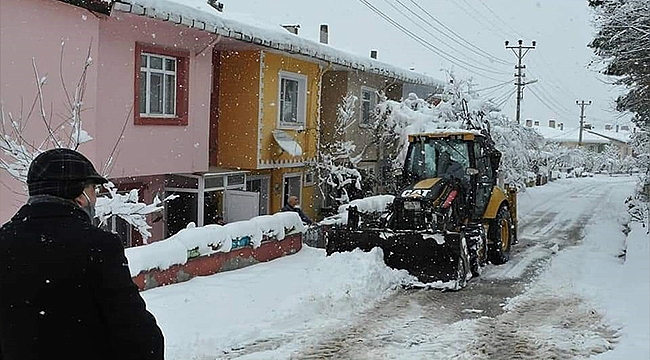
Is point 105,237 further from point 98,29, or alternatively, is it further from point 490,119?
point 490,119

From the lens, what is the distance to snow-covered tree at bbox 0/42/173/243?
9.24 metres

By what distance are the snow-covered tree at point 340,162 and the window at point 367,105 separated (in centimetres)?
148

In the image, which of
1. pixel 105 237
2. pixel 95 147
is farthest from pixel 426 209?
pixel 105 237

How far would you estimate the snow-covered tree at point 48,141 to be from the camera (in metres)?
9.24

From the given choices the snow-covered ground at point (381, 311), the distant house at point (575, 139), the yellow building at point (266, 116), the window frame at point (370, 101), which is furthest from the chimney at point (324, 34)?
the distant house at point (575, 139)

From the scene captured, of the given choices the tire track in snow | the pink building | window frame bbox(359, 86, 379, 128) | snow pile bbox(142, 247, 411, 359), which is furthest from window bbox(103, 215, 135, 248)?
window frame bbox(359, 86, 379, 128)

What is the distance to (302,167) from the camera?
2006cm

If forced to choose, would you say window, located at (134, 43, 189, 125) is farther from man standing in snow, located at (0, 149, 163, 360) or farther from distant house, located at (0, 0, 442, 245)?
man standing in snow, located at (0, 149, 163, 360)

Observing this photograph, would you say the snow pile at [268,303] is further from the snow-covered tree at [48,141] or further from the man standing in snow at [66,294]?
the man standing in snow at [66,294]

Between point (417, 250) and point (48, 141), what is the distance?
5614 mm

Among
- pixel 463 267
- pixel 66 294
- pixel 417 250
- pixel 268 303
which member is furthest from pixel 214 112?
pixel 66 294

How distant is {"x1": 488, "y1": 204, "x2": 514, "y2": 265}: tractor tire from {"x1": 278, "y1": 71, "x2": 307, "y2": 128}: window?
6.27 metres

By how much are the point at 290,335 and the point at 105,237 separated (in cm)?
540

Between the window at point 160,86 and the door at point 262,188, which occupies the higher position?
the window at point 160,86
